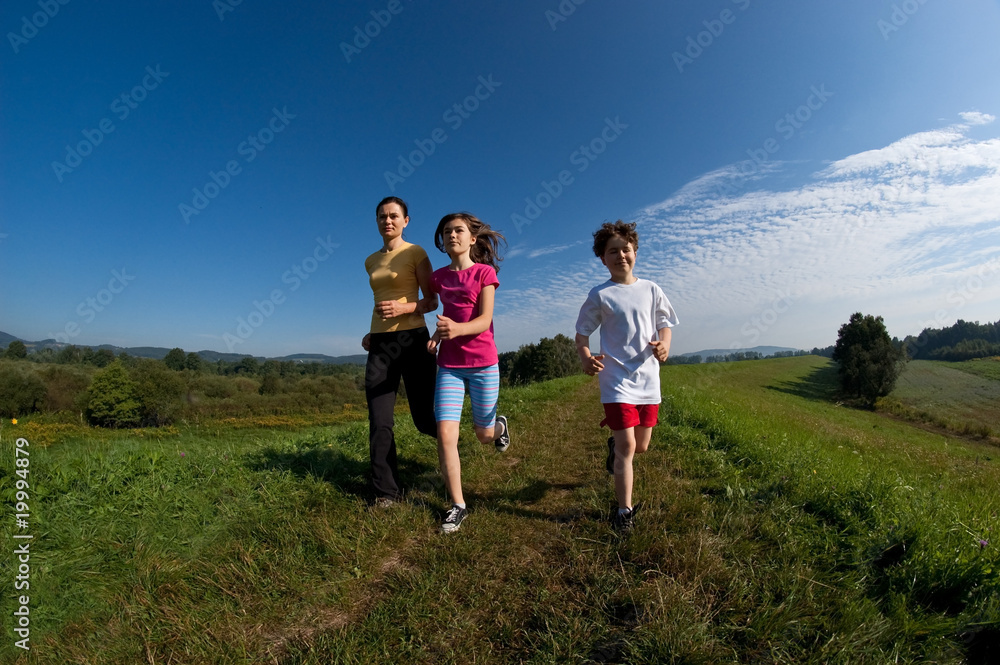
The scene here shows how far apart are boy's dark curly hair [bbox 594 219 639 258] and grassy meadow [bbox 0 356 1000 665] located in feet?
7.11

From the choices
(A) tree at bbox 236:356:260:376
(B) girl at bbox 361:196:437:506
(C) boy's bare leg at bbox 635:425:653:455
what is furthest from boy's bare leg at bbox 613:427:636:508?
(A) tree at bbox 236:356:260:376

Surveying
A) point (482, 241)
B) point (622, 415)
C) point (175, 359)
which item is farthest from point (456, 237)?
point (175, 359)

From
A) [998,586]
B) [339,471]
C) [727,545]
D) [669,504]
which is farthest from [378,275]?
[998,586]

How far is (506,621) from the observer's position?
1960 millimetres

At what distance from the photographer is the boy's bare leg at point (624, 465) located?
9.64 ft

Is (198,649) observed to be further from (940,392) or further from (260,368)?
(260,368)

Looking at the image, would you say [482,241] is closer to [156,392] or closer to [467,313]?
[467,313]

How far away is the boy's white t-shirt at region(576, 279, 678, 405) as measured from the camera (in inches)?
120

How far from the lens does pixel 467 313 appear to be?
342cm

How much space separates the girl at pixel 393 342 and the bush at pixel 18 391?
32.7 meters

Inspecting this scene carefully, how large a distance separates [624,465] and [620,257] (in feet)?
5.48

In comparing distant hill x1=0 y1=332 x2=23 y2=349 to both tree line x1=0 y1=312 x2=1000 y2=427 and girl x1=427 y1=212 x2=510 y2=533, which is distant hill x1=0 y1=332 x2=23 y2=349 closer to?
tree line x1=0 y1=312 x2=1000 y2=427

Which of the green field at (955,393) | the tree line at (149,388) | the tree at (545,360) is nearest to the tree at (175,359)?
the tree line at (149,388)

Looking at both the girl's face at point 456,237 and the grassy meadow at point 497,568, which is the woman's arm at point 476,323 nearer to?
the girl's face at point 456,237
